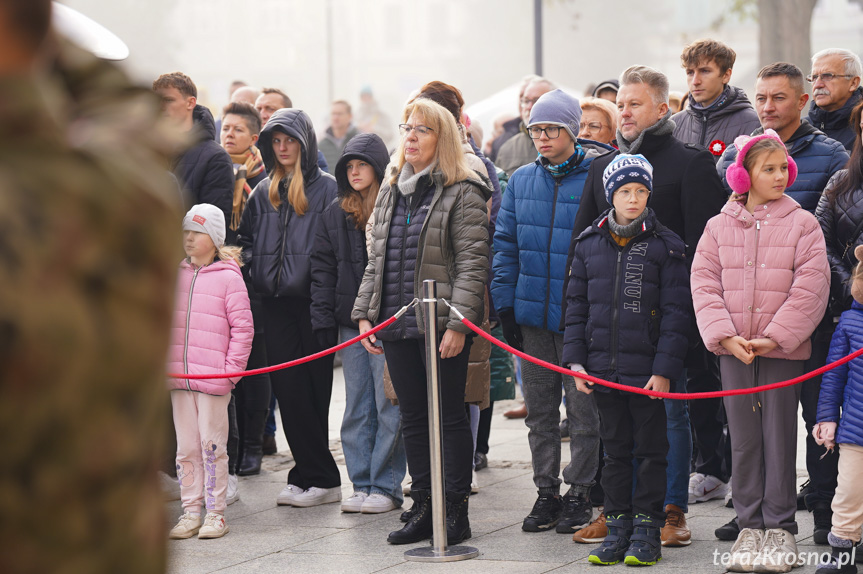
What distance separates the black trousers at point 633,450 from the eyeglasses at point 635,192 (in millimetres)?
970

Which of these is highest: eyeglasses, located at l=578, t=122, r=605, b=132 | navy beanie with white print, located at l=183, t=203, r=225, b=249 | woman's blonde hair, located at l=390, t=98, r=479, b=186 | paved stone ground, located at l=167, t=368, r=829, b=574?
eyeglasses, located at l=578, t=122, r=605, b=132

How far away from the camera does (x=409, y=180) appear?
6215 millimetres

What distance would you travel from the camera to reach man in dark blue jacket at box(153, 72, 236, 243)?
7566 millimetres

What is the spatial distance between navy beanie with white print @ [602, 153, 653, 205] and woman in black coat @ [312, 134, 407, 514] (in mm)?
1758

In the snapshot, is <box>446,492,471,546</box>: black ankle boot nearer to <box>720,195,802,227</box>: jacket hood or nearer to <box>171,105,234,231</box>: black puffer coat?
<box>720,195,802,227</box>: jacket hood

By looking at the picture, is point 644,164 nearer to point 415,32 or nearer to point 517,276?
point 517,276

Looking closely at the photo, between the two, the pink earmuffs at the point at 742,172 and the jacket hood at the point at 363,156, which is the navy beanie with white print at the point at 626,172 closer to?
the pink earmuffs at the point at 742,172

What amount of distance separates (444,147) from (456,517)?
2019mm

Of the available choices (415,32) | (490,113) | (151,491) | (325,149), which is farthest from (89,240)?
(415,32)

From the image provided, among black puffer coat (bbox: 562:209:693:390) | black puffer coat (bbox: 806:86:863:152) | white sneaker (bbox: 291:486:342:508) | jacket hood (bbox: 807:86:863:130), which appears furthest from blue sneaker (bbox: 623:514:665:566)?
jacket hood (bbox: 807:86:863:130)

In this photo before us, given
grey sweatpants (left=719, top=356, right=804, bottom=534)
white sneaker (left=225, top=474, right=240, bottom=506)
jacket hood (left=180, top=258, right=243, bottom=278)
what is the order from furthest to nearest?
white sneaker (left=225, top=474, right=240, bottom=506), jacket hood (left=180, top=258, right=243, bottom=278), grey sweatpants (left=719, top=356, right=804, bottom=534)

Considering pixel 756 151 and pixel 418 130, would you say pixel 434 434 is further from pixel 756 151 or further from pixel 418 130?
pixel 756 151

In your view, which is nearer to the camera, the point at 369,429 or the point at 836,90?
the point at 836,90

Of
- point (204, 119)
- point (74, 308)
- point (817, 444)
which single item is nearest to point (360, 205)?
point (204, 119)
